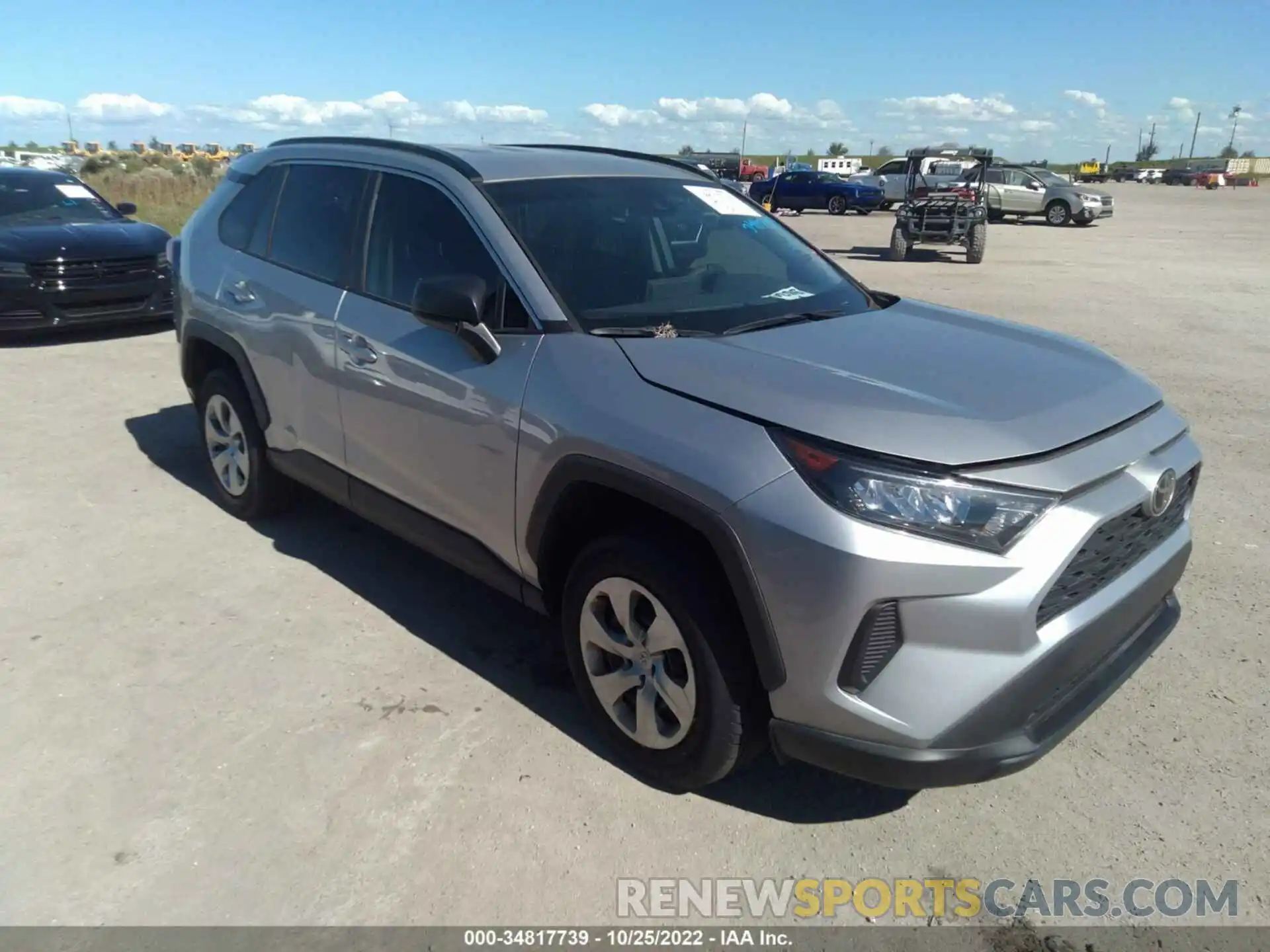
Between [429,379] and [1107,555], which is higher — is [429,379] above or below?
above

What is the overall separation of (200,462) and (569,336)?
3884 mm

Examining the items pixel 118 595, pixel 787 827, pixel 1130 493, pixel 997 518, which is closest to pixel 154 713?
pixel 118 595

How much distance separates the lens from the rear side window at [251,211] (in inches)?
181

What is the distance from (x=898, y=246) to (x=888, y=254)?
107cm

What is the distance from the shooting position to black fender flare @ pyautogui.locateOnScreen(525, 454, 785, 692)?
241 centimetres

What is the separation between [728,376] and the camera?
2664 mm

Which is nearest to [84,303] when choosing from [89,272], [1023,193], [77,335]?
[89,272]

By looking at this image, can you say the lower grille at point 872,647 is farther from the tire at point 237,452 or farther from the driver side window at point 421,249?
the tire at point 237,452

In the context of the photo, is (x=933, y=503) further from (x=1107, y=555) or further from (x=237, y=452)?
(x=237, y=452)

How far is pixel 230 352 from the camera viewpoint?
4.61m

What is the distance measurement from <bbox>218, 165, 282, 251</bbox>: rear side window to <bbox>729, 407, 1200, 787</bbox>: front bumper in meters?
3.30

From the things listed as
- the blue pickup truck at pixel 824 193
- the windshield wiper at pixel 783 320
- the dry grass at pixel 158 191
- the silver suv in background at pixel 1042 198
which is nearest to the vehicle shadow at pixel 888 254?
the silver suv in background at pixel 1042 198

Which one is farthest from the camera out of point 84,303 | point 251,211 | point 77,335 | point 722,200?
point 77,335

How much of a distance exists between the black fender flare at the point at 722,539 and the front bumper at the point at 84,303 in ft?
23.7
